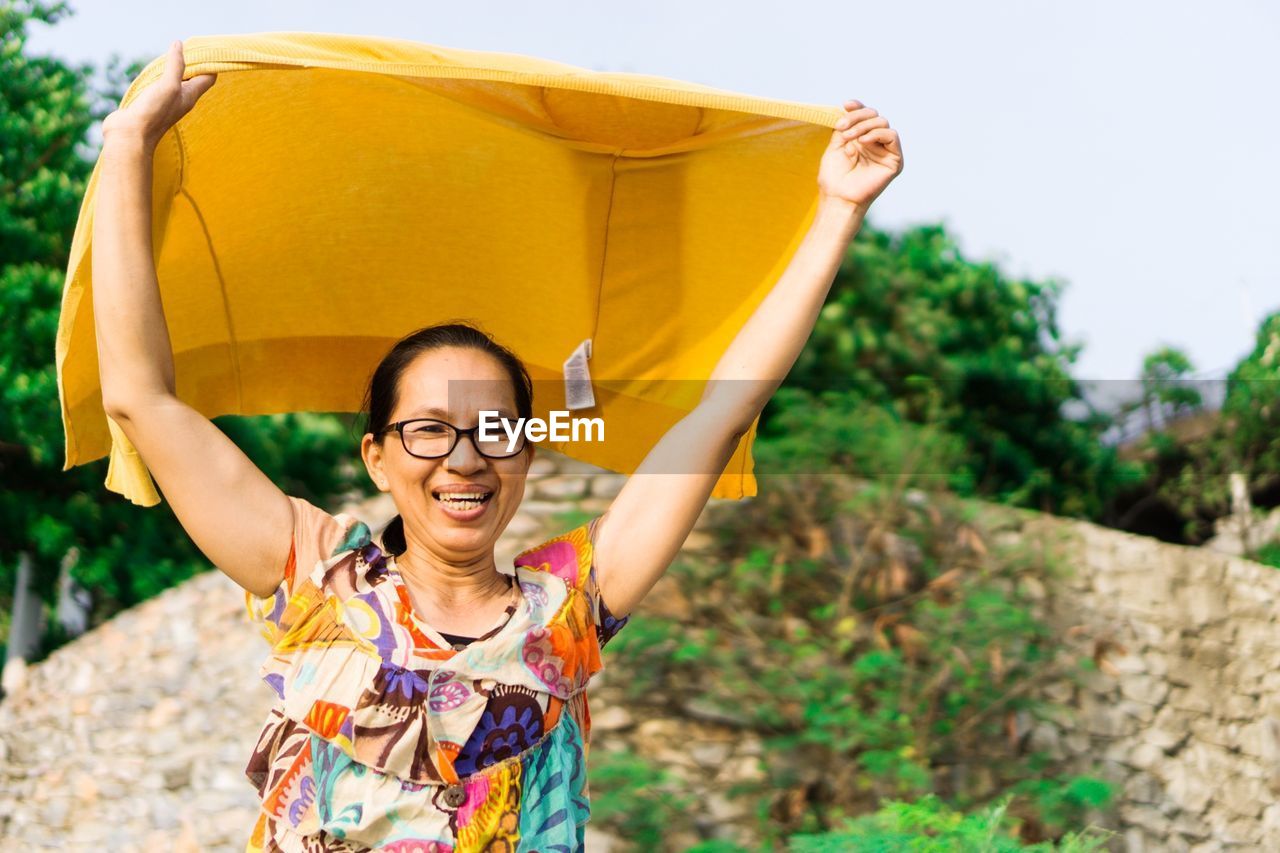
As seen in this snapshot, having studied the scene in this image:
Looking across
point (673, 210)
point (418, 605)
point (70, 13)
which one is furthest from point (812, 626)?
point (70, 13)

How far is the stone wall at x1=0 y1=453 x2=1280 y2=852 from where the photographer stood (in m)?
6.79

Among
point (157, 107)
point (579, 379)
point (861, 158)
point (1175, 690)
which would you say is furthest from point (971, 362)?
point (157, 107)

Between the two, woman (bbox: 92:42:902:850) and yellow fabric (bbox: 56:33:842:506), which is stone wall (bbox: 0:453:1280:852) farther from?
woman (bbox: 92:42:902:850)

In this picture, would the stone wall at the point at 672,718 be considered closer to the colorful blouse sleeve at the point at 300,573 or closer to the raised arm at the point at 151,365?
the colorful blouse sleeve at the point at 300,573

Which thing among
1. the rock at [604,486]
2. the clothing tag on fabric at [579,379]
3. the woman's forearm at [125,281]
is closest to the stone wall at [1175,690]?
the rock at [604,486]

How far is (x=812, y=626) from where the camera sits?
677cm

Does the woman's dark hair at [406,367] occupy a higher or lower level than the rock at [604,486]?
lower

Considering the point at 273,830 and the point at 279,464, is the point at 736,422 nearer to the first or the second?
the point at 273,830

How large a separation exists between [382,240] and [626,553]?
2.33 feet

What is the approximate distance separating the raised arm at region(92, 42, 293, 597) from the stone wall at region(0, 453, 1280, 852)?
495 cm

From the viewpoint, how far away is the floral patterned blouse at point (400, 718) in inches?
57.2

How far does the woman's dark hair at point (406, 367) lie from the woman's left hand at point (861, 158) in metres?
0.47

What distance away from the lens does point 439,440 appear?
5.07ft

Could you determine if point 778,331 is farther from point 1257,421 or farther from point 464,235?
point 1257,421
